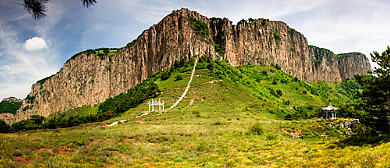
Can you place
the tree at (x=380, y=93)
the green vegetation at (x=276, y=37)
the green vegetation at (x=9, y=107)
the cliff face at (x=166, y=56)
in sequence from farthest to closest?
the green vegetation at (x=9, y=107) → the green vegetation at (x=276, y=37) → the cliff face at (x=166, y=56) → the tree at (x=380, y=93)

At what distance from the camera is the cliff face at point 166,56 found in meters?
98.4

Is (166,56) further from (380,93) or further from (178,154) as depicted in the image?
(380,93)

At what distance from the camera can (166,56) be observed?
314 feet

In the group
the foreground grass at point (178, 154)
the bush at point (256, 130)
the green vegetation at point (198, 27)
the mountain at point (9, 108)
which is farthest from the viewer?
the mountain at point (9, 108)

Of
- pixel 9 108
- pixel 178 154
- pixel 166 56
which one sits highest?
pixel 166 56

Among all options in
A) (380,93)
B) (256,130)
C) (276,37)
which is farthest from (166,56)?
(380,93)

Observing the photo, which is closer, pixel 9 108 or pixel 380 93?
pixel 380 93

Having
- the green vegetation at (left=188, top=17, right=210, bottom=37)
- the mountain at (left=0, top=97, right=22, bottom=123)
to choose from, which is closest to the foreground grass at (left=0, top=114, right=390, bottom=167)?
the green vegetation at (left=188, top=17, right=210, bottom=37)

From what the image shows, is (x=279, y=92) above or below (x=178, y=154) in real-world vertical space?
above

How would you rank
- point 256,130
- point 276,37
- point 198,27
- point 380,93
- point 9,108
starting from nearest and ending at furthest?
point 380,93 → point 256,130 → point 198,27 → point 276,37 → point 9,108

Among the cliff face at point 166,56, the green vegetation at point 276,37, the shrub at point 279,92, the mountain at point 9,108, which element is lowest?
the mountain at point 9,108

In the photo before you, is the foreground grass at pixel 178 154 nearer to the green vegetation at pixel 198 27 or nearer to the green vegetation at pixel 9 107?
the green vegetation at pixel 198 27

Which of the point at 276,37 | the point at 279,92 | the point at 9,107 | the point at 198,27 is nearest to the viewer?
the point at 279,92

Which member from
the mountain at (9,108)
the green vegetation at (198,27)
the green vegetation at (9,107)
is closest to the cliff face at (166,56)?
the green vegetation at (198,27)
